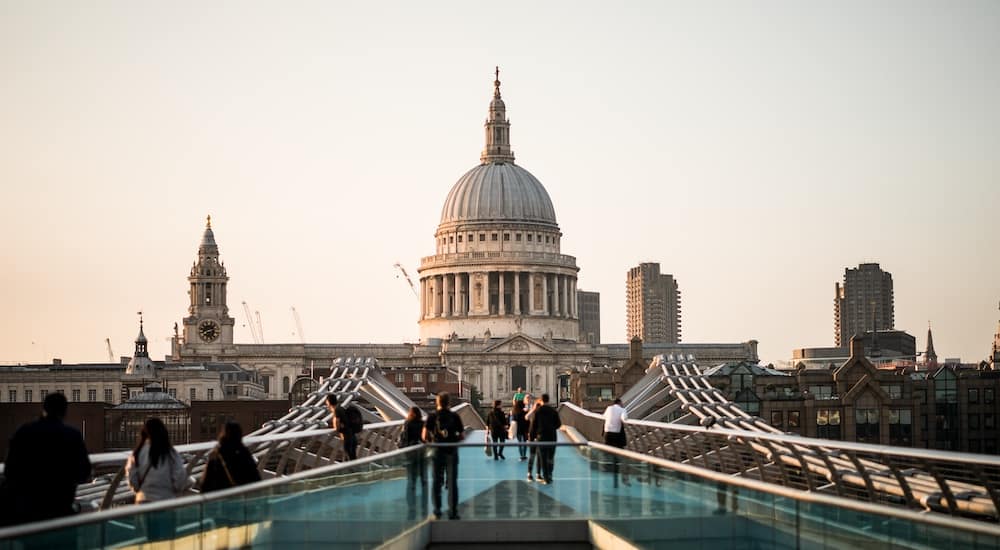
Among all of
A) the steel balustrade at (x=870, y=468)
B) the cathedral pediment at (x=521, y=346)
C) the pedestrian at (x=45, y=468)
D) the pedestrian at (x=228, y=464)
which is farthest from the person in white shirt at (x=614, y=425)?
the cathedral pediment at (x=521, y=346)

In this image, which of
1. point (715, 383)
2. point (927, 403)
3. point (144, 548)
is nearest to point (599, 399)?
point (715, 383)

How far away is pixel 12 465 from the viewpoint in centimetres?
1488

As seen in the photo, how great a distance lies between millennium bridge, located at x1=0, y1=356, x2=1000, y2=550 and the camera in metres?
13.1

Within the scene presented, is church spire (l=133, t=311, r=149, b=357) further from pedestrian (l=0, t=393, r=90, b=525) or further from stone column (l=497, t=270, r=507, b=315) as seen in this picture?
pedestrian (l=0, t=393, r=90, b=525)

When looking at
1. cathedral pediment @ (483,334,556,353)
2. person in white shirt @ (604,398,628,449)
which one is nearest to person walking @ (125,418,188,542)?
person in white shirt @ (604,398,628,449)

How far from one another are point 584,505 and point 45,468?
8240mm

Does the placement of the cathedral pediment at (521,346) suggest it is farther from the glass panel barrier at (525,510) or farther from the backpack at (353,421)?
the glass panel barrier at (525,510)

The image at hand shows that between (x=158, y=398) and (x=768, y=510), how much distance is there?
12352cm

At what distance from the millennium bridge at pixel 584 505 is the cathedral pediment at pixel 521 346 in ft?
526

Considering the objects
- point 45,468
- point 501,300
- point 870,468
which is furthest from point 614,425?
point 501,300

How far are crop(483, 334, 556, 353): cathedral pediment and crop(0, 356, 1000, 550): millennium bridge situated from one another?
160 metres

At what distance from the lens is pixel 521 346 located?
7446 inches

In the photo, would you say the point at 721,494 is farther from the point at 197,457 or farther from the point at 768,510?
the point at 197,457

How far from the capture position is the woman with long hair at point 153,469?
1642 cm
